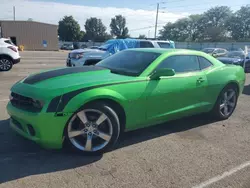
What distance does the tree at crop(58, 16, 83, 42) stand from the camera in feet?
244

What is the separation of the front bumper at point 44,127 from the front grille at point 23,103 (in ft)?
0.22

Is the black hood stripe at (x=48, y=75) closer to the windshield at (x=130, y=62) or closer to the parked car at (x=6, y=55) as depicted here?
the windshield at (x=130, y=62)

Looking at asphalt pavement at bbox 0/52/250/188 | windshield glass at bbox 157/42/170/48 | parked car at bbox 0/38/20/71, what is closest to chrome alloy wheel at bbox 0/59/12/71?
parked car at bbox 0/38/20/71

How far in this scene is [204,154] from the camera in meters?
3.72

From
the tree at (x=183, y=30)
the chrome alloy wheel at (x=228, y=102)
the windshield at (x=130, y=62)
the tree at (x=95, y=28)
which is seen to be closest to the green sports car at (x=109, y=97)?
the windshield at (x=130, y=62)

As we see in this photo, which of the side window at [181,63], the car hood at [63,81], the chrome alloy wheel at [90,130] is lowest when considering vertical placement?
the chrome alloy wheel at [90,130]

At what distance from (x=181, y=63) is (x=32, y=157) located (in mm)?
2900

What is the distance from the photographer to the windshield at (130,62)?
13.5 ft

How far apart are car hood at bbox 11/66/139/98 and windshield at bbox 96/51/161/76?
239 millimetres

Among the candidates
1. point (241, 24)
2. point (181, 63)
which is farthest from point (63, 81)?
point (241, 24)

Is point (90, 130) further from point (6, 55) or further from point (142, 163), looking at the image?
point (6, 55)

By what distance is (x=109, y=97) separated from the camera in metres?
3.45

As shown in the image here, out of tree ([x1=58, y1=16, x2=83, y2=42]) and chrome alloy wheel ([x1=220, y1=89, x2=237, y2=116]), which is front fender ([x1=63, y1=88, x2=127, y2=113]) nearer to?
chrome alloy wheel ([x1=220, y1=89, x2=237, y2=116])

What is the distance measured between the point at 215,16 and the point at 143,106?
323 feet
